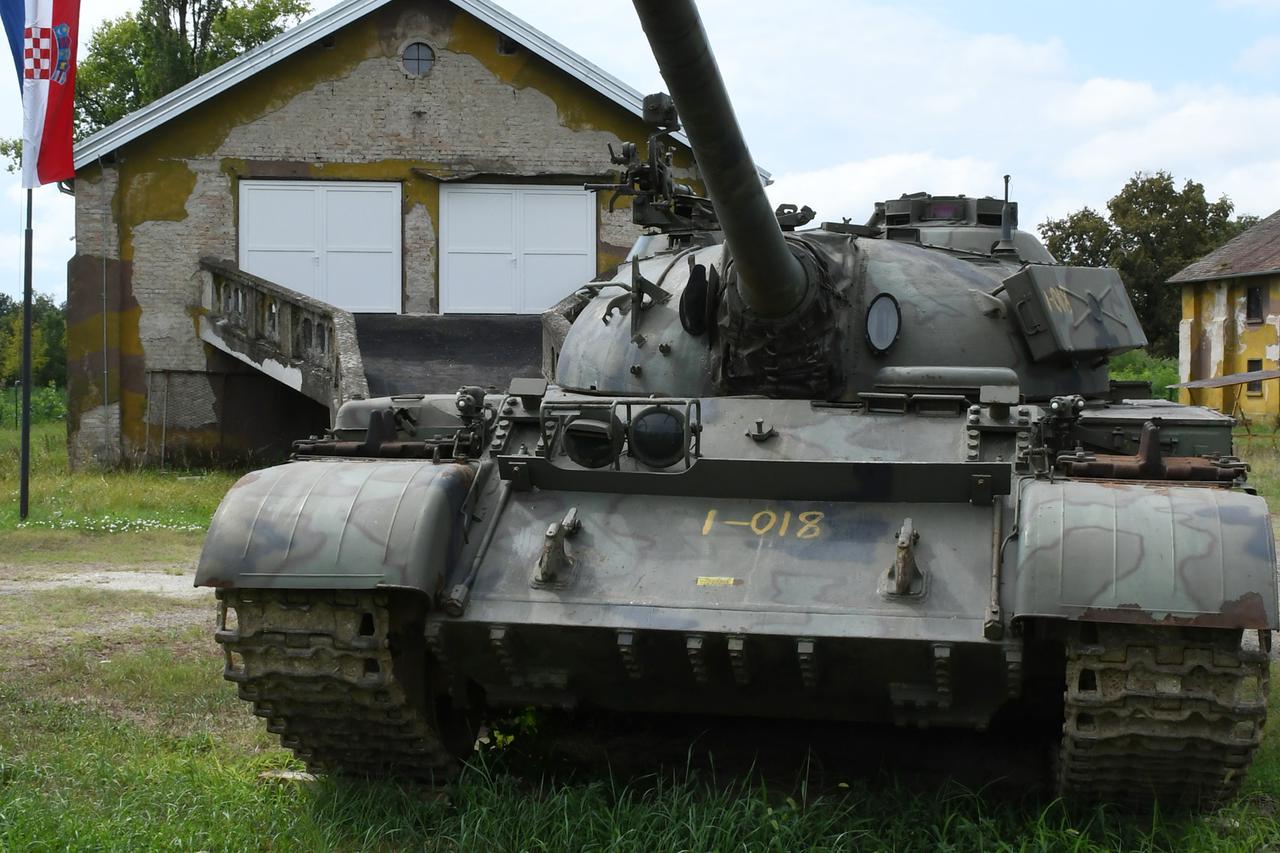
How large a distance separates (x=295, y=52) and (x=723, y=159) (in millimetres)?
17232

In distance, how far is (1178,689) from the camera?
18.2 ft

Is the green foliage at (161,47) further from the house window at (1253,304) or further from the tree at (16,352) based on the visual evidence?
the house window at (1253,304)

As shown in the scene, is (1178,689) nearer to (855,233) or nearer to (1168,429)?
(1168,429)

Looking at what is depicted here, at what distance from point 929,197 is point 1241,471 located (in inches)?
140

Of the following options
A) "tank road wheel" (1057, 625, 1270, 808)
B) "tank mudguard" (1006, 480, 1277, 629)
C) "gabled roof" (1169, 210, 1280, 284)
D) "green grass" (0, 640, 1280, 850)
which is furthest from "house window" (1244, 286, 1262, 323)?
"tank road wheel" (1057, 625, 1270, 808)

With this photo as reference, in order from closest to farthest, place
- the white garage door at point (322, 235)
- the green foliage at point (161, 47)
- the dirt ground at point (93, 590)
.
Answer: the dirt ground at point (93, 590) < the white garage door at point (322, 235) < the green foliage at point (161, 47)

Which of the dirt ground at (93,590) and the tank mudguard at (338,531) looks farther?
the dirt ground at (93,590)

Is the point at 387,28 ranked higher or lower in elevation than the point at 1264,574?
higher

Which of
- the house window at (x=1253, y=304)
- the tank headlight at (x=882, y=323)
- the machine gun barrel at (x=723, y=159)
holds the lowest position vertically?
the tank headlight at (x=882, y=323)

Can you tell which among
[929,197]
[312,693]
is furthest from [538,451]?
[929,197]

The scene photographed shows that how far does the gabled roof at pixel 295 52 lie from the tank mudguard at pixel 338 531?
15.7 m

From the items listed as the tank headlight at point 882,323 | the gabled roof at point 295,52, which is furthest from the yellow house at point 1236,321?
the tank headlight at point 882,323

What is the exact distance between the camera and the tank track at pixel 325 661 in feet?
→ 19.8

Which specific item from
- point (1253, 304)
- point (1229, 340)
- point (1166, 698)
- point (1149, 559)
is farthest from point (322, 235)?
point (1229, 340)
